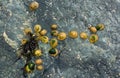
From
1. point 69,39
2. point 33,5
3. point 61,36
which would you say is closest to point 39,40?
point 61,36

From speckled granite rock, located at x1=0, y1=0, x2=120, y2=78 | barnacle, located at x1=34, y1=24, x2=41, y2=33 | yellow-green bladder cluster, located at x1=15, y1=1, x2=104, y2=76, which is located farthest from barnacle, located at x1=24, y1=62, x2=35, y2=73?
barnacle, located at x1=34, y1=24, x2=41, y2=33

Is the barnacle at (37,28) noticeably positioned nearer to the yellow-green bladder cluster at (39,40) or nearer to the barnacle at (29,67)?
the yellow-green bladder cluster at (39,40)

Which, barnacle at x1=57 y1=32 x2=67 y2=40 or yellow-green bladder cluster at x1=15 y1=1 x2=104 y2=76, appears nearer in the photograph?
yellow-green bladder cluster at x1=15 y1=1 x2=104 y2=76

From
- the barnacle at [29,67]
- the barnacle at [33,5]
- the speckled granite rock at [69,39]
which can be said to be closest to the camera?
the barnacle at [29,67]

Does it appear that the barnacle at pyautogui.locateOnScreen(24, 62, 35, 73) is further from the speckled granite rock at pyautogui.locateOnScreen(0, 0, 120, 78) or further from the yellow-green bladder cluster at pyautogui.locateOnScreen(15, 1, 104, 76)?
the speckled granite rock at pyautogui.locateOnScreen(0, 0, 120, 78)

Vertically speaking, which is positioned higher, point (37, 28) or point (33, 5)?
point (33, 5)

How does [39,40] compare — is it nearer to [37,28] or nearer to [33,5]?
[37,28]

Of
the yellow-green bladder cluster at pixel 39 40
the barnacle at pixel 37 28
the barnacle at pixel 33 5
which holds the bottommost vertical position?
the yellow-green bladder cluster at pixel 39 40

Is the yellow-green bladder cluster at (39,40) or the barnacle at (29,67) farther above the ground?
the yellow-green bladder cluster at (39,40)

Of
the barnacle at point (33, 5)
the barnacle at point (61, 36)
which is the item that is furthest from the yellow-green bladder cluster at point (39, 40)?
the barnacle at point (33, 5)
